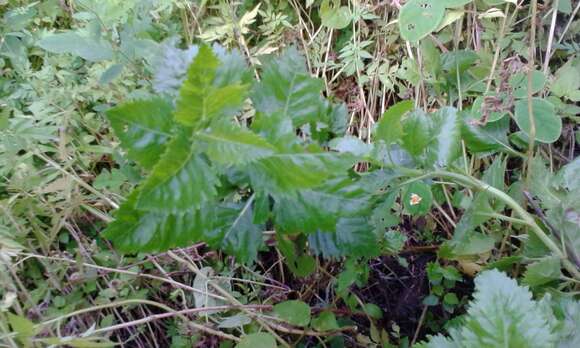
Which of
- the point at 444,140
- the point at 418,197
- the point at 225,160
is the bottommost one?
the point at 418,197

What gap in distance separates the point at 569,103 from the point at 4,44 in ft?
5.25

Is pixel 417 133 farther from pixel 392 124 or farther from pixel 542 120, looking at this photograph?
pixel 542 120

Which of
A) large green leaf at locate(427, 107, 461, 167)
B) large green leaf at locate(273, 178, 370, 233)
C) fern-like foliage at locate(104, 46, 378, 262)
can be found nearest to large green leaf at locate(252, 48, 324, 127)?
fern-like foliage at locate(104, 46, 378, 262)

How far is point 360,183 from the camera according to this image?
83cm

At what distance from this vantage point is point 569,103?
1.35 m

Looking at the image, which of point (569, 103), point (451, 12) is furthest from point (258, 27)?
point (569, 103)

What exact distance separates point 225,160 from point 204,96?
0.08 m

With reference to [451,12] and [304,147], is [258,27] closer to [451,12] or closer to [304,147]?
[451,12]

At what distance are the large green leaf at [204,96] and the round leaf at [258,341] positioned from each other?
0.58 m

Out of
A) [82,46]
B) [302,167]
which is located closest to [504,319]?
[302,167]

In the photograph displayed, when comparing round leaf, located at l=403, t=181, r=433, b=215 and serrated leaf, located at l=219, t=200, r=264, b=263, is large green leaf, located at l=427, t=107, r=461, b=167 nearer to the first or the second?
round leaf, located at l=403, t=181, r=433, b=215

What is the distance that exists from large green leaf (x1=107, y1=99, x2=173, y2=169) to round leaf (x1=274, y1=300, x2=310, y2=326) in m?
0.56

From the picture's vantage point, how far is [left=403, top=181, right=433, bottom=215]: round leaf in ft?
2.99

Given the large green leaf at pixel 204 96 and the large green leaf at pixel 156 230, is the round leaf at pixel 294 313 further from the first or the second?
the large green leaf at pixel 204 96
